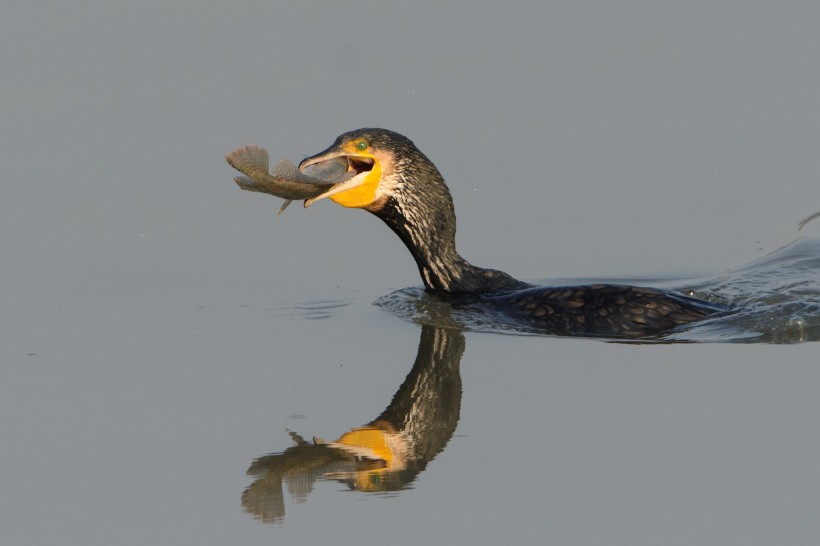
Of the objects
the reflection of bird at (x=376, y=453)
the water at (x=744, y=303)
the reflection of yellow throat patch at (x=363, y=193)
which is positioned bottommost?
the reflection of bird at (x=376, y=453)

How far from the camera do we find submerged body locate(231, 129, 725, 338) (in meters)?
10.1

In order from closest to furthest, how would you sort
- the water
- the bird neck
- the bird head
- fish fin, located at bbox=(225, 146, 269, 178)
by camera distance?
fish fin, located at bbox=(225, 146, 269, 178) → the water → the bird head → the bird neck

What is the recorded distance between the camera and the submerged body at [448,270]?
1012cm

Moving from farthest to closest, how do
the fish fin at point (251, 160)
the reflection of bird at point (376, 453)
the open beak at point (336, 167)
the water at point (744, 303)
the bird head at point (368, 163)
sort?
the bird head at point (368, 163) → the open beak at point (336, 167) → the water at point (744, 303) → the fish fin at point (251, 160) → the reflection of bird at point (376, 453)

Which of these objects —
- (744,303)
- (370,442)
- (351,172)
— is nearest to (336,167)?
(351,172)

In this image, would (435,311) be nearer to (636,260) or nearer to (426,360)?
(426,360)

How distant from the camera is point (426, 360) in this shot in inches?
386

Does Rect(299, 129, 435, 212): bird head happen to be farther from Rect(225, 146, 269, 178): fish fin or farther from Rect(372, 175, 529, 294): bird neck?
Rect(225, 146, 269, 178): fish fin

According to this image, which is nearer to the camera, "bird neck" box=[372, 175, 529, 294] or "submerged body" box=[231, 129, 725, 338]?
"submerged body" box=[231, 129, 725, 338]

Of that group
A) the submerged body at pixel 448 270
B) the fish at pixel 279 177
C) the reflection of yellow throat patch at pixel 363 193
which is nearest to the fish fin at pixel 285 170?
the fish at pixel 279 177

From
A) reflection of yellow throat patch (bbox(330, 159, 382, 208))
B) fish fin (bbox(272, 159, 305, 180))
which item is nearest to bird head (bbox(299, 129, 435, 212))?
reflection of yellow throat patch (bbox(330, 159, 382, 208))

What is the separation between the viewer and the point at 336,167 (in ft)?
34.4

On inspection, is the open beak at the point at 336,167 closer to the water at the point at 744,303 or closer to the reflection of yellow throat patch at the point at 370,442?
the water at the point at 744,303

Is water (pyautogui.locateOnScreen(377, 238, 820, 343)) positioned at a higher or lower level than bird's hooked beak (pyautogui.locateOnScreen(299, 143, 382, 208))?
lower
